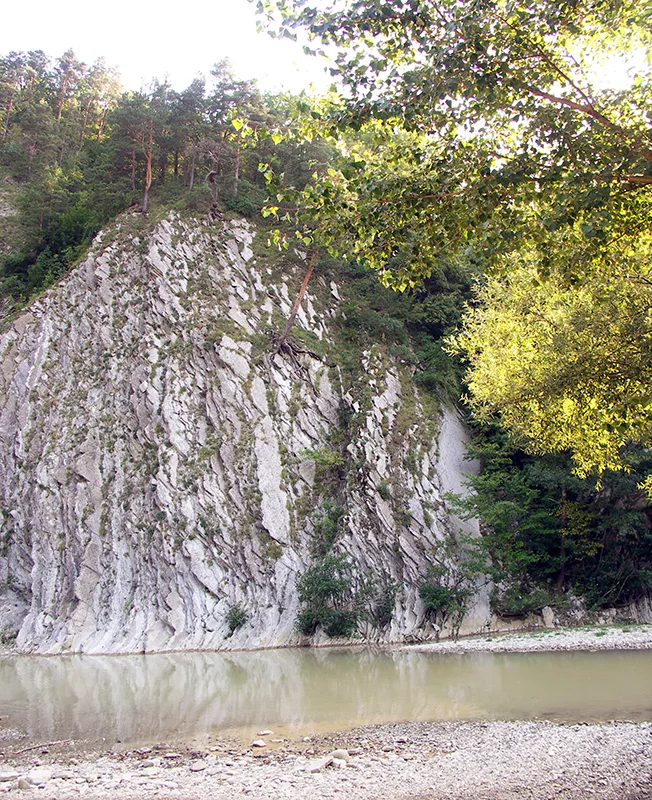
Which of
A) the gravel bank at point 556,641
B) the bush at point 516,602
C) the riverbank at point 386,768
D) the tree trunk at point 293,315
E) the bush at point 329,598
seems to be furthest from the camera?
the tree trunk at point 293,315

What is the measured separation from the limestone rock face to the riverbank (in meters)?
12.9

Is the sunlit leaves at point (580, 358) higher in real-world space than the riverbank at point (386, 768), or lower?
higher

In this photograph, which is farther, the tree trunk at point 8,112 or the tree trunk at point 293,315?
the tree trunk at point 8,112

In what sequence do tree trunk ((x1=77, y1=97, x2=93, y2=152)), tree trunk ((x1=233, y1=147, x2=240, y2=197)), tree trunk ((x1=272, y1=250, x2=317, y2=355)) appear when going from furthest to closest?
tree trunk ((x1=77, y1=97, x2=93, y2=152)), tree trunk ((x1=233, y1=147, x2=240, y2=197)), tree trunk ((x1=272, y1=250, x2=317, y2=355))

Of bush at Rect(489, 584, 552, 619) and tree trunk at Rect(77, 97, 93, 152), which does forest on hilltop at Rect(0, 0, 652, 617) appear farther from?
tree trunk at Rect(77, 97, 93, 152)

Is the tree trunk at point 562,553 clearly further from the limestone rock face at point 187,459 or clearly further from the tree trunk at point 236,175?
the tree trunk at point 236,175

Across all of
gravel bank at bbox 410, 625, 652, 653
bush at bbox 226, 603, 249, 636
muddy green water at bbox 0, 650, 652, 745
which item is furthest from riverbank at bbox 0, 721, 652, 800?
bush at bbox 226, 603, 249, 636

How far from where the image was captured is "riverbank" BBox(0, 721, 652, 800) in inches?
259

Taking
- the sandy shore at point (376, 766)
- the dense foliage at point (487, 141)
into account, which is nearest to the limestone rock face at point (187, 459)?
the sandy shore at point (376, 766)

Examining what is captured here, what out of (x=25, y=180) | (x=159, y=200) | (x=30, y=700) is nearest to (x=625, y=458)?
(x=30, y=700)

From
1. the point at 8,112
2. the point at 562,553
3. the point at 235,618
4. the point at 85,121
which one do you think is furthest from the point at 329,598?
the point at 8,112

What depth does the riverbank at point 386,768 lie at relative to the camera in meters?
6.58

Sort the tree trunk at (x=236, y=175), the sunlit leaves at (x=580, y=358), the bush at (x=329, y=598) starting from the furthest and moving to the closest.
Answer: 1. the tree trunk at (x=236, y=175)
2. the bush at (x=329, y=598)
3. the sunlit leaves at (x=580, y=358)

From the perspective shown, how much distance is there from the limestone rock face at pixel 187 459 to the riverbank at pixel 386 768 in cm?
1286
